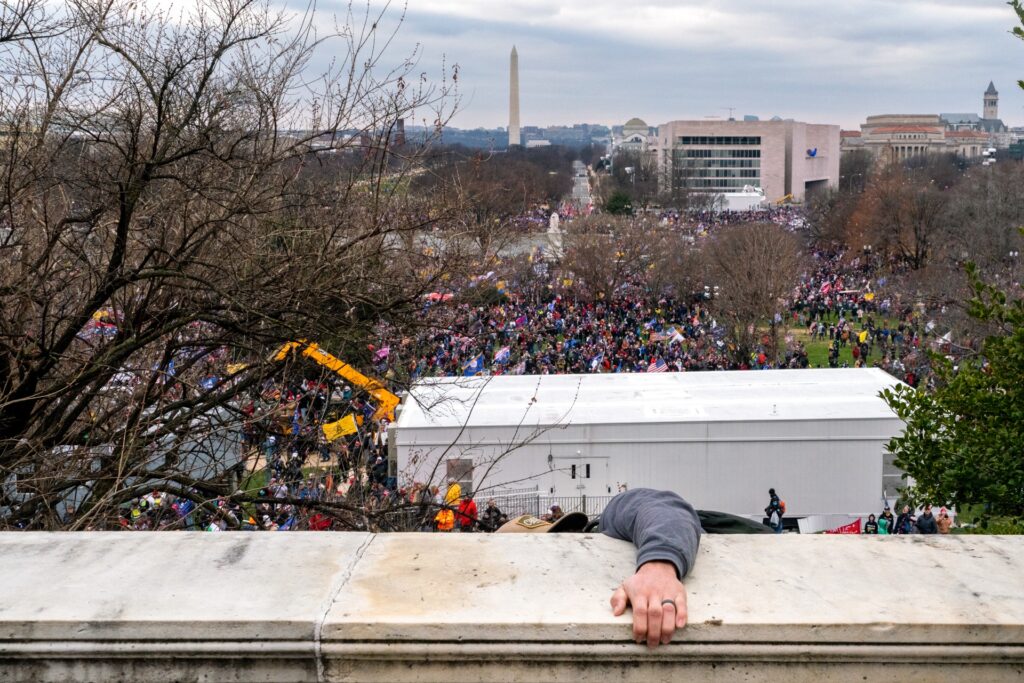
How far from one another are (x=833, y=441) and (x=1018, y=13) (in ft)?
31.1

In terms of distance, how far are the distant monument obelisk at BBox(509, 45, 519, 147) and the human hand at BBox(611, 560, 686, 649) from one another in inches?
5959

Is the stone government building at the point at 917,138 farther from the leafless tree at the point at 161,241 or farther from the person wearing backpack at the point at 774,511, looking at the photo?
the leafless tree at the point at 161,241

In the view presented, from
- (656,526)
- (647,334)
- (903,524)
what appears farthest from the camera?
(647,334)

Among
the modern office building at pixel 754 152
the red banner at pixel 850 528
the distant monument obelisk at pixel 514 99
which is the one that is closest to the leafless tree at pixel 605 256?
the red banner at pixel 850 528

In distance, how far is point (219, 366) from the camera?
320 inches

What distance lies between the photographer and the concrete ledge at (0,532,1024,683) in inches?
68.4

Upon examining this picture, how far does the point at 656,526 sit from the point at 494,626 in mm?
484

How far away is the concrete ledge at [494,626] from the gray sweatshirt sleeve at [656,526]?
64 millimetres

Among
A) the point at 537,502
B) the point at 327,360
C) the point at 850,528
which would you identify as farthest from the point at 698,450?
the point at 327,360

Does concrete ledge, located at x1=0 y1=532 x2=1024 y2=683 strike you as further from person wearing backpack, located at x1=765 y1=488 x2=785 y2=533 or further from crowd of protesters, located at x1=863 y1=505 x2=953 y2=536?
person wearing backpack, located at x1=765 y1=488 x2=785 y2=533

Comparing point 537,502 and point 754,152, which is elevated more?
point 754,152

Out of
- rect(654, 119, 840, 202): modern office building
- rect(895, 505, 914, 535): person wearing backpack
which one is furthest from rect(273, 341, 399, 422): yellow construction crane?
rect(654, 119, 840, 202): modern office building

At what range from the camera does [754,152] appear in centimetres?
11688

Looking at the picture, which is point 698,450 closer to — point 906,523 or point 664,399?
point 664,399
